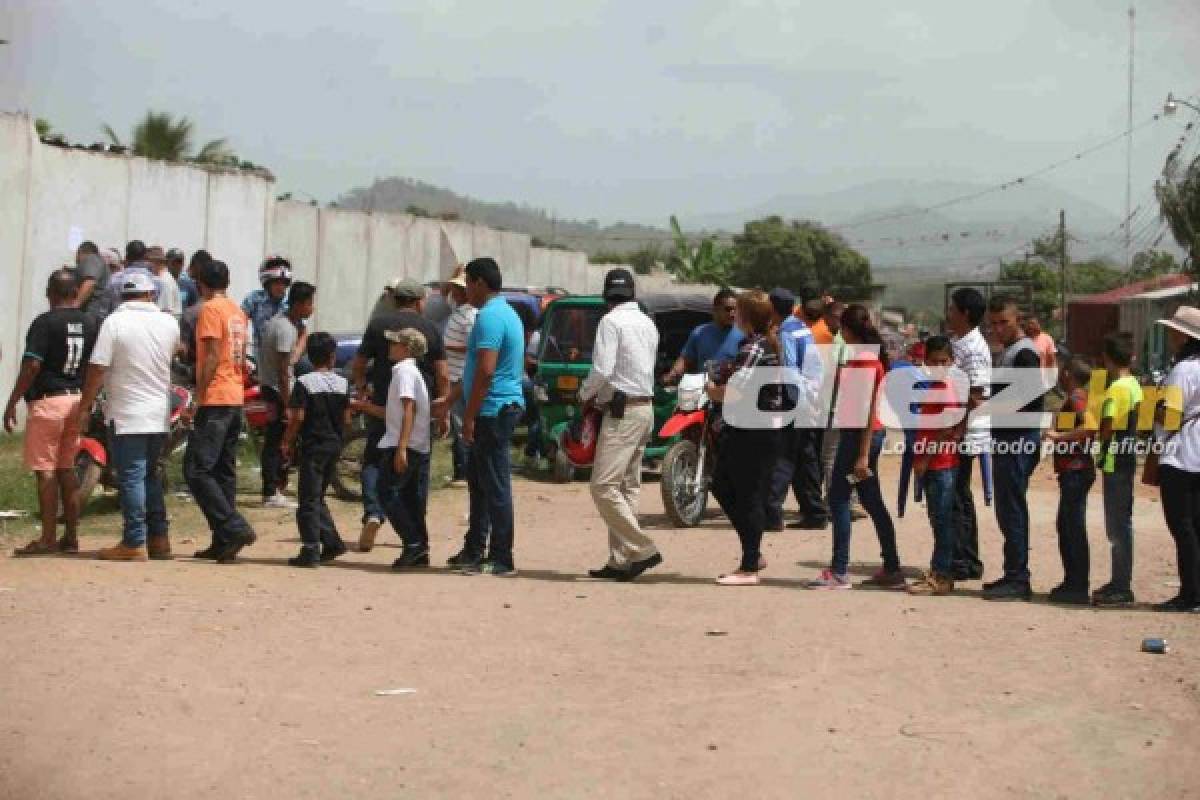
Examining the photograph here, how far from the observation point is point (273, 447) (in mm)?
13555

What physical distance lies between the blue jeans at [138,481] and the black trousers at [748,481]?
3671 millimetres

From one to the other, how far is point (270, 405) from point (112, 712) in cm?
672

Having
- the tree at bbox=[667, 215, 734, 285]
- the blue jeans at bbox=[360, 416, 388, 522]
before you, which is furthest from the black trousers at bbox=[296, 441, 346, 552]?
the tree at bbox=[667, 215, 734, 285]

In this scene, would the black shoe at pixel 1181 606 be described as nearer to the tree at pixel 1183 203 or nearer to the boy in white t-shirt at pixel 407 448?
the boy in white t-shirt at pixel 407 448

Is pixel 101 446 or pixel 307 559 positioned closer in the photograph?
pixel 307 559

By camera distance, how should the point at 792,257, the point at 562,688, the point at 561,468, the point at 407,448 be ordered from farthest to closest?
the point at 792,257 → the point at 561,468 → the point at 407,448 → the point at 562,688

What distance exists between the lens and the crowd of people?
10156 mm

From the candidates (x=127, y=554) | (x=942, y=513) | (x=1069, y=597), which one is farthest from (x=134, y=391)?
(x=1069, y=597)

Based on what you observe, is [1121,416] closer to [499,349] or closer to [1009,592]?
[1009,592]

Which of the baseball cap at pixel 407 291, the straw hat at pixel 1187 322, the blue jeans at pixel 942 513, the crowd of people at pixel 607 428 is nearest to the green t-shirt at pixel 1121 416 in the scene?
the crowd of people at pixel 607 428

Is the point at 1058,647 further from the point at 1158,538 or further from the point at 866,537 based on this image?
the point at 1158,538

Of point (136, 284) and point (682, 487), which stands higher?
point (136, 284)

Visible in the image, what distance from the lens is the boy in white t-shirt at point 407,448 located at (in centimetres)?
1071

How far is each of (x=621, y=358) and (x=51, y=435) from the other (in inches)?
149
